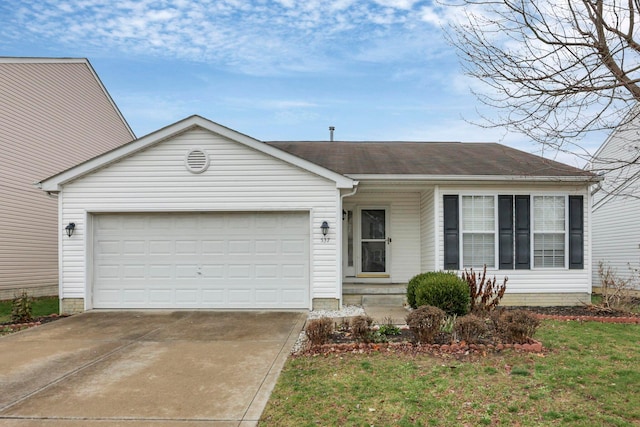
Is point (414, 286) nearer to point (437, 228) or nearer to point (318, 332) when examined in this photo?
point (437, 228)

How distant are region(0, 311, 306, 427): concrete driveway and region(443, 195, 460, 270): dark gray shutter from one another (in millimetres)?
3946

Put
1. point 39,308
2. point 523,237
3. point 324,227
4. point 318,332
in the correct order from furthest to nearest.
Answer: point 39,308, point 523,237, point 324,227, point 318,332

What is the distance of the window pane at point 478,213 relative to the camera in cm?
1080

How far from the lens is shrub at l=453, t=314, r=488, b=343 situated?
251 inches

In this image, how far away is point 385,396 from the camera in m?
4.75

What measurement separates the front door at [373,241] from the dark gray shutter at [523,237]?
3326mm

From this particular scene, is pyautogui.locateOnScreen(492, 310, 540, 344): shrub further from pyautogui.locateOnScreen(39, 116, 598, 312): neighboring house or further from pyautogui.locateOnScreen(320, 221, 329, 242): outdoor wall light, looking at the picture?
pyautogui.locateOnScreen(320, 221, 329, 242): outdoor wall light

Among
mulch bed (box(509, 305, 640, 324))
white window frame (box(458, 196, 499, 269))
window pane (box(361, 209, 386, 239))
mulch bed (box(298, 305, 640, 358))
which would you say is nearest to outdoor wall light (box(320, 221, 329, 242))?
window pane (box(361, 209, 386, 239))

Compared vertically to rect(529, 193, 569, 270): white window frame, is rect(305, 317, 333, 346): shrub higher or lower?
lower

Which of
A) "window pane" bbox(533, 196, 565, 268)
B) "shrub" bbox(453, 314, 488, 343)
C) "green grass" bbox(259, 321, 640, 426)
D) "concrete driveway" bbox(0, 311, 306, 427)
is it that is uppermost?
"window pane" bbox(533, 196, 565, 268)

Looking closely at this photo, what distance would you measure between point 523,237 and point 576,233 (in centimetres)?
131

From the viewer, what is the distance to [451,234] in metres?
10.8

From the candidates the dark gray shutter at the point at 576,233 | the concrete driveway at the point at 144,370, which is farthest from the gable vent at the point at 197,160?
the dark gray shutter at the point at 576,233

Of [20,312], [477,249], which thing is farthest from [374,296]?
[20,312]
